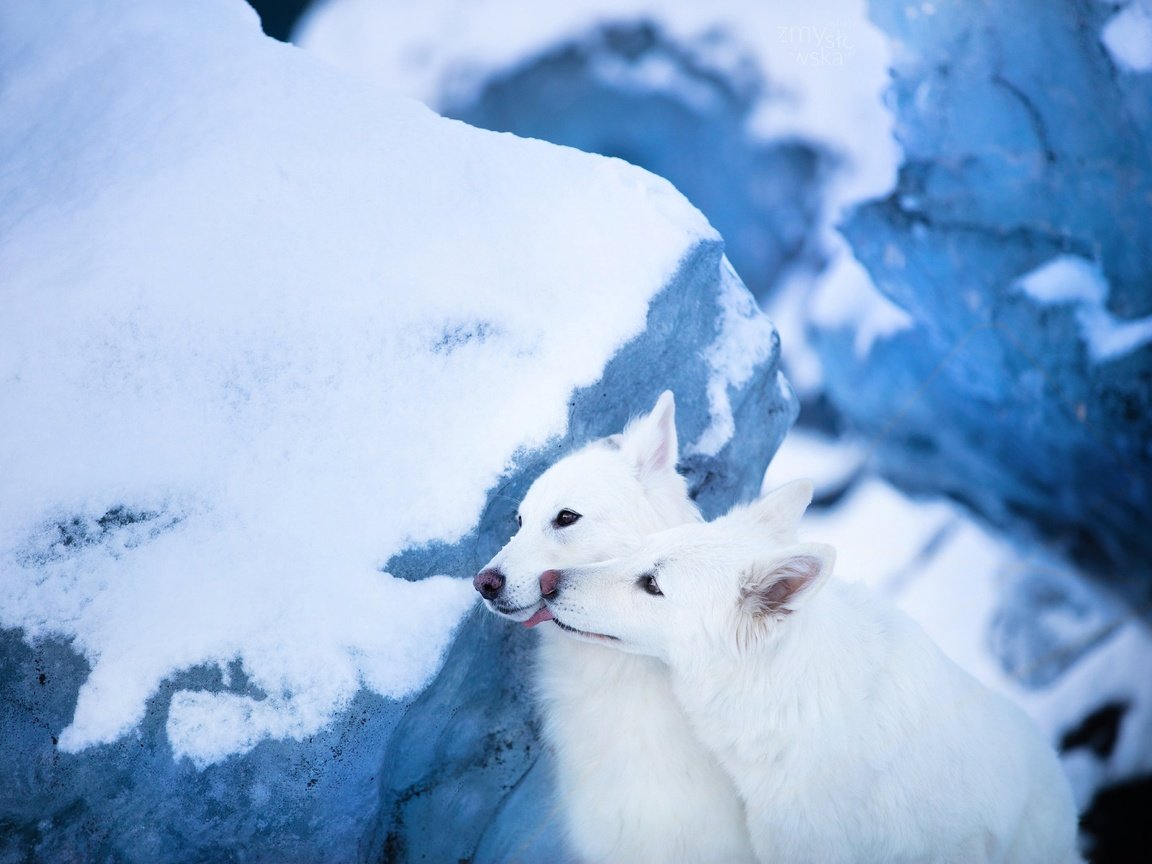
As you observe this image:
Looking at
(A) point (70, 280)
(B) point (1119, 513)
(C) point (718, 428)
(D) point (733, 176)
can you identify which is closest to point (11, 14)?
(A) point (70, 280)

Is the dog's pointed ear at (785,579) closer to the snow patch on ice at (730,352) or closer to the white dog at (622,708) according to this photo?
the white dog at (622,708)

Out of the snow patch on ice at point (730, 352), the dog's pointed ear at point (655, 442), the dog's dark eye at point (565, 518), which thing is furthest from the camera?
the snow patch on ice at point (730, 352)

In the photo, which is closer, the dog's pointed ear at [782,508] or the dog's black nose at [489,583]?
the dog's black nose at [489,583]

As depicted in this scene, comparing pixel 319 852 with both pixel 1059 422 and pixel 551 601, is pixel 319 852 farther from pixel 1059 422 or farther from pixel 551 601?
pixel 1059 422

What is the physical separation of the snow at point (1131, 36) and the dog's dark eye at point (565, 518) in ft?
15.2

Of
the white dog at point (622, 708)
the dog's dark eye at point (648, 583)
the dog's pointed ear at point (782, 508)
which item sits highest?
the dog's pointed ear at point (782, 508)

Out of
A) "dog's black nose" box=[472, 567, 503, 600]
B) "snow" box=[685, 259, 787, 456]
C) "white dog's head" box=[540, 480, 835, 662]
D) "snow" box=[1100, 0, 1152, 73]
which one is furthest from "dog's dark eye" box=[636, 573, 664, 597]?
"snow" box=[1100, 0, 1152, 73]

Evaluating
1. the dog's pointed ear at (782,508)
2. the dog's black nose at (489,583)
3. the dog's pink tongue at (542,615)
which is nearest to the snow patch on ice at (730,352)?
the dog's pointed ear at (782,508)

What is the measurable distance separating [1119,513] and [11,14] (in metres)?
7.27

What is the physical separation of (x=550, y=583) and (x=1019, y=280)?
469cm

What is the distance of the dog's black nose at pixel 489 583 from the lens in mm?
2434

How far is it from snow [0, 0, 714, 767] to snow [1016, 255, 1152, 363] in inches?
143

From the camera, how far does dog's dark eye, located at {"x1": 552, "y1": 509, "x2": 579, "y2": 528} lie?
8.70 feet

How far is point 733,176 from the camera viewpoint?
204 inches
